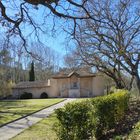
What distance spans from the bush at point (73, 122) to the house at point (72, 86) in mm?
46943

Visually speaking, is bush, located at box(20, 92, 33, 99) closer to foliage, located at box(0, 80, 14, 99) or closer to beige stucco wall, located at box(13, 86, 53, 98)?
beige stucco wall, located at box(13, 86, 53, 98)

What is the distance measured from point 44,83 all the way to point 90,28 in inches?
1324

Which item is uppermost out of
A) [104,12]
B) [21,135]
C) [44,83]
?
[104,12]

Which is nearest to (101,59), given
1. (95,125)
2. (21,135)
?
(21,135)

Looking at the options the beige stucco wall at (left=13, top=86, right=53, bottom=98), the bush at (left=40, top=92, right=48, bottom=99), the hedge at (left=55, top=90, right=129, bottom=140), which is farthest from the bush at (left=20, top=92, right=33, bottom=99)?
the hedge at (left=55, top=90, right=129, bottom=140)

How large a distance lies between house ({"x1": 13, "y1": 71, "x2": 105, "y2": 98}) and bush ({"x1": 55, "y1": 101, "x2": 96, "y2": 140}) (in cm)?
4694

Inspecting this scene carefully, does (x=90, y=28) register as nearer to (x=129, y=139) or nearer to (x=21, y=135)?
(x=21, y=135)

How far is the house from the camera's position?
192 feet

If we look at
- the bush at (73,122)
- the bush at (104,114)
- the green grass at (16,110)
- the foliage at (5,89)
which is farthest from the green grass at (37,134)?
the foliage at (5,89)

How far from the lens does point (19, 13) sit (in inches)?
534

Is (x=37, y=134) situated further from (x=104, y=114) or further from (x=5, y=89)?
(x=5, y=89)

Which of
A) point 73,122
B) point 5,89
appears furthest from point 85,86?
point 73,122

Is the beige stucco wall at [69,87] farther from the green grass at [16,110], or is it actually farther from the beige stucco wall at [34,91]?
the green grass at [16,110]

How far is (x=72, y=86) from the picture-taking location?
5947cm
